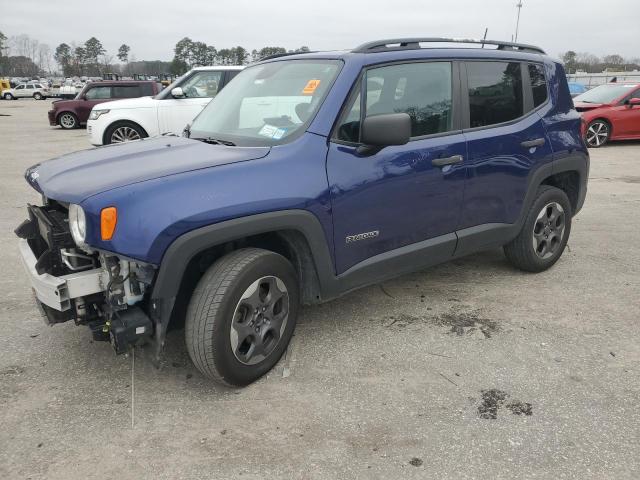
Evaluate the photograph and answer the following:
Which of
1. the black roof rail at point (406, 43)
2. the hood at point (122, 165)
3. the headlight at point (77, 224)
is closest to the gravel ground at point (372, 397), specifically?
the headlight at point (77, 224)

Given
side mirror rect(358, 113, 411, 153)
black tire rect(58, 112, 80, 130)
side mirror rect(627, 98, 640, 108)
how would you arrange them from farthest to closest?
black tire rect(58, 112, 80, 130) → side mirror rect(627, 98, 640, 108) → side mirror rect(358, 113, 411, 153)

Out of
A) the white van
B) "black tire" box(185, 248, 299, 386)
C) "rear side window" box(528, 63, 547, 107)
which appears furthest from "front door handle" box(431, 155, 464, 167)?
the white van

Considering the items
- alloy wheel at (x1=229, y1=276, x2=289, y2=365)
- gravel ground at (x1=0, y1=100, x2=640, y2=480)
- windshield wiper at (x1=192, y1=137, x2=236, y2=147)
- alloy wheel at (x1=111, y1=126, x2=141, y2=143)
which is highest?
windshield wiper at (x1=192, y1=137, x2=236, y2=147)

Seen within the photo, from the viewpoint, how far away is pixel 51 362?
3211mm

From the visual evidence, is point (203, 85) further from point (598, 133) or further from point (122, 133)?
point (598, 133)

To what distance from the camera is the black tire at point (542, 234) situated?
4.38 meters

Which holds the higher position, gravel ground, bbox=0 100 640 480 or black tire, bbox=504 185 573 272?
black tire, bbox=504 185 573 272

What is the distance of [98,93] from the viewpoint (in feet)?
59.3

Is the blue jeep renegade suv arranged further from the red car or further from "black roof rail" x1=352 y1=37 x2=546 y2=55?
the red car

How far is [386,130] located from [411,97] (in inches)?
26.2

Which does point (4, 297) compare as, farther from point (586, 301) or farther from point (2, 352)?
point (586, 301)

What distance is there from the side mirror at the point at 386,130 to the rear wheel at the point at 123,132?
27.9 ft

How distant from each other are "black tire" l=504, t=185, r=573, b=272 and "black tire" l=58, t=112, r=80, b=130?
17.4 metres

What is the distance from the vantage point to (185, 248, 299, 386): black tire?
8.75ft
